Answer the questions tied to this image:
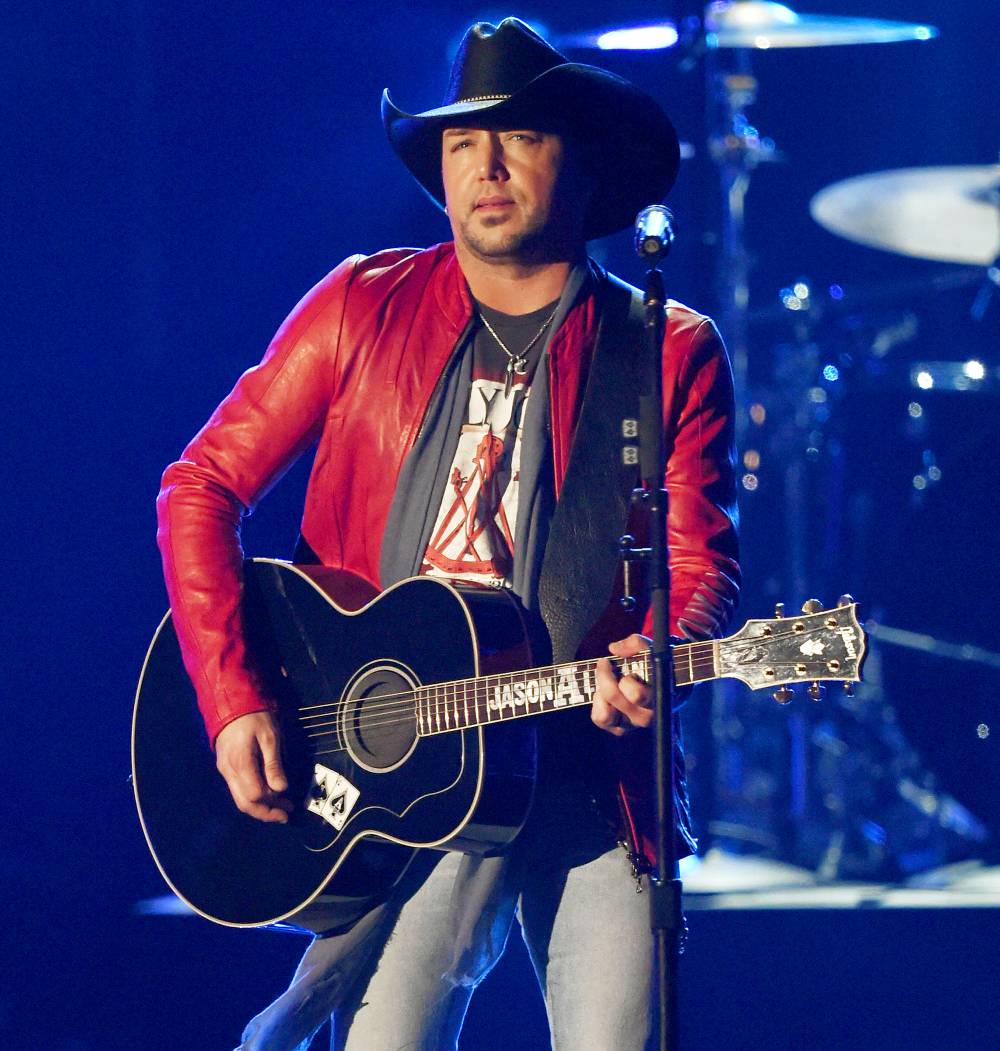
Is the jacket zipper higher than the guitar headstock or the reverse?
higher

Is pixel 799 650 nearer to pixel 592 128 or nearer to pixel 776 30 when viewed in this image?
pixel 592 128

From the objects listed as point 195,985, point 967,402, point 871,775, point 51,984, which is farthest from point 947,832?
point 51,984

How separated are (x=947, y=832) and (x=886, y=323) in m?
2.17

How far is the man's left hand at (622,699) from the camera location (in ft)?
8.16

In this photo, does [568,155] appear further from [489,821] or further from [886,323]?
[886,323]

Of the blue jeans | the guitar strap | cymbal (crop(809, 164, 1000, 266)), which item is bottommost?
the blue jeans

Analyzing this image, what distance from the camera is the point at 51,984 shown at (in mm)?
4316

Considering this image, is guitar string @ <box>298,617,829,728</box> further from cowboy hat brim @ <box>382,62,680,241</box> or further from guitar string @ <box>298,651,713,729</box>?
cowboy hat brim @ <box>382,62,680,241</box>

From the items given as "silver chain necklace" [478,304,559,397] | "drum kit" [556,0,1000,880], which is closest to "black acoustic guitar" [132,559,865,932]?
"silver chain necklace" [478,304,559,397]

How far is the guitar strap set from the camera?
277cm

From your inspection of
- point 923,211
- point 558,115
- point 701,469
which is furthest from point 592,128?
point 923,211

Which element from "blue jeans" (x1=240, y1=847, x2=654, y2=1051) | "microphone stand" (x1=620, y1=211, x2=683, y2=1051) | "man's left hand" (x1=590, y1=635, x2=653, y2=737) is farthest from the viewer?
"blue jeans" (x1=240, y1=847, x2=654, y2=1051)

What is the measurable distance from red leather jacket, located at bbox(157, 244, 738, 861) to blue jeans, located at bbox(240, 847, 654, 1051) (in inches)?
20.6

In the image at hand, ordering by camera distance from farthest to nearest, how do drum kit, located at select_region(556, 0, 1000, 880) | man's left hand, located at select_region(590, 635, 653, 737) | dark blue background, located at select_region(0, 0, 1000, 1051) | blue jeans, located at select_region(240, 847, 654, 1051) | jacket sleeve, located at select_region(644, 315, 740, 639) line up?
1. drum kit, located at select_region(556, 0, 1000, 880)
2. dark blue background, located at select_region(0, 0, 1000, 1051)
3. jacket sleeve, located at select_region(644, 315, 740, 639)
4. blue jeans, located at select_region(240, 847, 654, 1051)
5. man's left hand, located at select_region(590, 635, 653, 737)
